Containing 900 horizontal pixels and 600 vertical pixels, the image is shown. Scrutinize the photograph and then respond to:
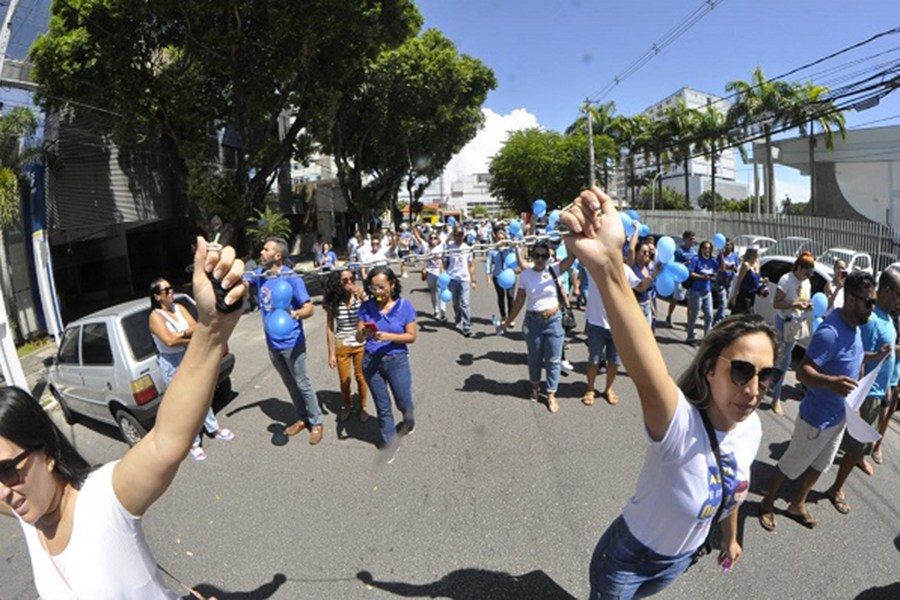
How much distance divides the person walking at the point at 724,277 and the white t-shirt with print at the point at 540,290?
3549 mm

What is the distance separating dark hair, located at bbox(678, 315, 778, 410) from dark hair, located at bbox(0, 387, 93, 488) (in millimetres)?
2079

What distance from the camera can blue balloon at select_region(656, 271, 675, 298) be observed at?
11.3 ft

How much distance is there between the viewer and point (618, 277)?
140 cm

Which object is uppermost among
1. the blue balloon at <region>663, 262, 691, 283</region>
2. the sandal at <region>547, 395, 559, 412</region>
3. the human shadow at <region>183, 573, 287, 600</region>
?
the blue balloon at <region>663, 262, 691, 283</region>

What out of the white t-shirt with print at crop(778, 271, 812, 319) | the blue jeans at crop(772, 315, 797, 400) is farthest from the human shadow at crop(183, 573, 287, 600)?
the white t-shirt with print at crop(778, 271, 812, 319)

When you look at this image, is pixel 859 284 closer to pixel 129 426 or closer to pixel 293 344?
pixel 293 344

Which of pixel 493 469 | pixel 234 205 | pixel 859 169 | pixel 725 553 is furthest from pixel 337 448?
pixel 859 169

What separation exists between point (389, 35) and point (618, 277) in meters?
14.9

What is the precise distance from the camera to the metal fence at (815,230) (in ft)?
38.5

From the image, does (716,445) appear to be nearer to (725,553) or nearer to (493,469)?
(725,553)

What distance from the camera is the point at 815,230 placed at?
14.0m

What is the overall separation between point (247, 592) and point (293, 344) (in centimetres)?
214

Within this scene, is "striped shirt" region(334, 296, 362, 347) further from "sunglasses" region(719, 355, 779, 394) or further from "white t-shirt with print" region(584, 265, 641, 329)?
"sunglasses" region(719, 355, 779, 394)

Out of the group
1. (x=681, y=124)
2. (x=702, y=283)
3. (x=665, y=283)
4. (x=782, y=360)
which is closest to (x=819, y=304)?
(x=782, y=360)
